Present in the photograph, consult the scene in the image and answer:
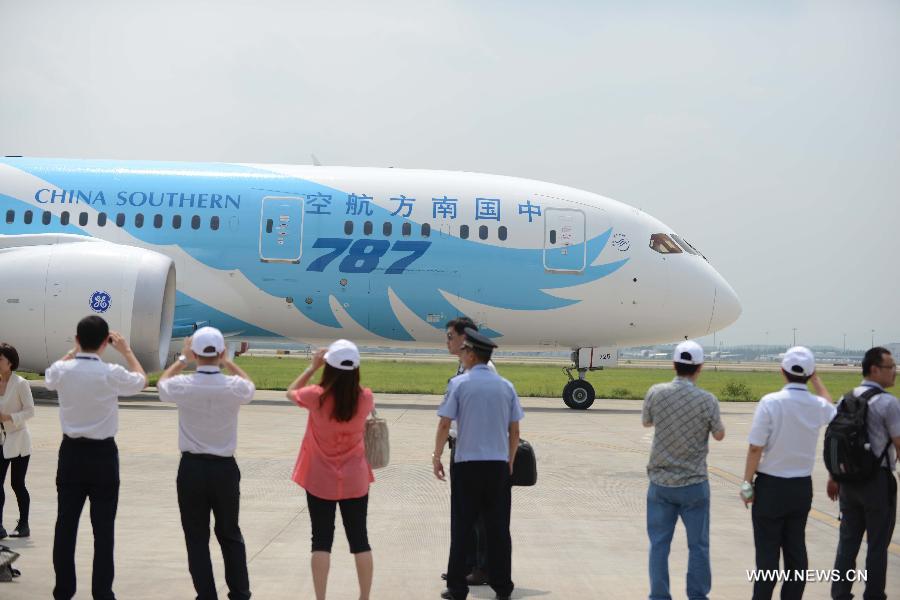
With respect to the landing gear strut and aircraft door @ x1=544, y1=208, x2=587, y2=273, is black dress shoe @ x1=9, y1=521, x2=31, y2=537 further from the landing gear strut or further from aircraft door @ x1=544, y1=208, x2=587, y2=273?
Answer: the landing gear strut

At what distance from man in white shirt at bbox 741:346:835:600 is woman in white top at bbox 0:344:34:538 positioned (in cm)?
506

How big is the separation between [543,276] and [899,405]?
14.6m

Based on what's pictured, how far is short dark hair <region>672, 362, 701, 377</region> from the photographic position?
6.62 meters

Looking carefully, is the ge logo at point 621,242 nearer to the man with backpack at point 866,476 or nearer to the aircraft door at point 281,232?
the aircraft door at point 281,232

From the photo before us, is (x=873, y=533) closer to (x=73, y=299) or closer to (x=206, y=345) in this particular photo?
(x=206, y=345)

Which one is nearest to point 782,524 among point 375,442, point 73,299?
point 375,442

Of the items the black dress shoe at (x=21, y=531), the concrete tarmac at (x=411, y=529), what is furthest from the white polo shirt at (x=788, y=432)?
the black dress shoe at (x=21, y=531)

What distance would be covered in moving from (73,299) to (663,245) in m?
11.5

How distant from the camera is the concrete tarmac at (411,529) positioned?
274 inches

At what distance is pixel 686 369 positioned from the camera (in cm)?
665

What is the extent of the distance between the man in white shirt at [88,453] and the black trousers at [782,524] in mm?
3779

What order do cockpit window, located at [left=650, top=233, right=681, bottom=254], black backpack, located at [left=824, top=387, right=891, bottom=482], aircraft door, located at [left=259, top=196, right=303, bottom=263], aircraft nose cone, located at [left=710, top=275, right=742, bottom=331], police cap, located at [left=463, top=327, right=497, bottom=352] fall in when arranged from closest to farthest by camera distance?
black backpack, located at [left=824, top=387, right=891, bottom=482]
police cap, located at [left=463, top=327, right=497, bottom=352]
aircraft door, located at [left=259, top=196, right=303, bottom=263]
cockpit window, located at [left=650, top=233, right=681, bottom=254]
aircraft nose cone, located at [left=710, top=275, right=742, bottom=331]

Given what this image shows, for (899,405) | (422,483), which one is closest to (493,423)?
(899,405)

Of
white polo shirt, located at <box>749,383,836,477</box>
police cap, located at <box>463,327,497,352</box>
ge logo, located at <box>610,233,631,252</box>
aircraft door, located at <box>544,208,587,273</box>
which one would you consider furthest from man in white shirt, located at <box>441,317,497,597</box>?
ge logo, located at <box>610,233,631,252</box>
